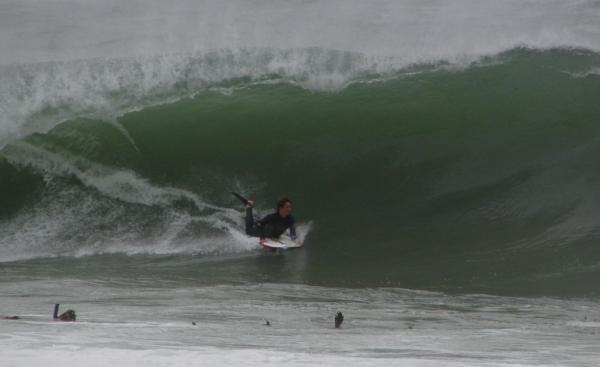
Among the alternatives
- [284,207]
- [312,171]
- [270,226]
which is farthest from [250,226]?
[312,171]

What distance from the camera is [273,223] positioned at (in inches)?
485

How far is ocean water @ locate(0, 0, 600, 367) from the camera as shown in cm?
836

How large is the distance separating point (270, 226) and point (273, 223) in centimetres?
5

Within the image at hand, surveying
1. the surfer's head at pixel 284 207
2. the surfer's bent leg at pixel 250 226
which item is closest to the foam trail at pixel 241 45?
the surfer's head at pixel 284 207

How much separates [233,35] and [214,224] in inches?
195

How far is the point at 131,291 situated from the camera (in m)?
9.43

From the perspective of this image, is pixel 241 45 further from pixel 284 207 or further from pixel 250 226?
pixel 250 226

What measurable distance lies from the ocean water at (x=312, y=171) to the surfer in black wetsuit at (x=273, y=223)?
0.66ft

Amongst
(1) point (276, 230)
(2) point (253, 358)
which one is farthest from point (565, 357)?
(1) point (276, 230)

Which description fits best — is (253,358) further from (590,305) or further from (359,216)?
(359,216)

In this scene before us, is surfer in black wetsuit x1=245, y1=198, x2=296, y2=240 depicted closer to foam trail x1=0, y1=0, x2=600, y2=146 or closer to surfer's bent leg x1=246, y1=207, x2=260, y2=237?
surfer's bent leg x1=246, y1=207, x2=260, y2=237

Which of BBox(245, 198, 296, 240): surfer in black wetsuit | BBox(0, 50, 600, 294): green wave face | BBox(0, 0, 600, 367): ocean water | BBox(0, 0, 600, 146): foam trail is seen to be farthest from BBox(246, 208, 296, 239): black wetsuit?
BBox(0, 0, 600, 146): foam trail

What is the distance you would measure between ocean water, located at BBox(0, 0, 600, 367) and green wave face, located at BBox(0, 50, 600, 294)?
0.10ft

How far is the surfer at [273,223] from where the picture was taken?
1220 cm
